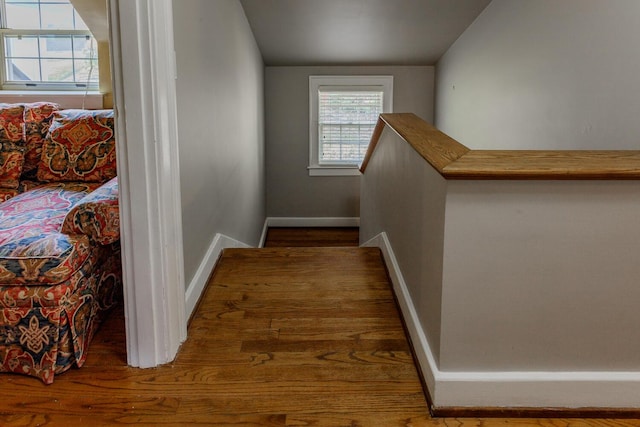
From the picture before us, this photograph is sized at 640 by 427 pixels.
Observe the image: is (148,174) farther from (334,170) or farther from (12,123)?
(334,170)

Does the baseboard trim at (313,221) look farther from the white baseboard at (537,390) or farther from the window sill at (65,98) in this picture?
the white baseboard at (537,390)

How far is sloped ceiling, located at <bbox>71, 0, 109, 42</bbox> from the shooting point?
2945 mm

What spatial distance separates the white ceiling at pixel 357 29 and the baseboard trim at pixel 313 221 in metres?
1.86

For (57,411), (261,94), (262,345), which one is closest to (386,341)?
(262,345)

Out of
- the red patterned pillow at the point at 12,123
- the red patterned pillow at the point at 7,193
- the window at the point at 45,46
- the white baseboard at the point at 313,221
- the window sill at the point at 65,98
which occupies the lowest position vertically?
the white baseboard at the point at 313,221

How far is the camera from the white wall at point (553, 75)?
6.64 ft

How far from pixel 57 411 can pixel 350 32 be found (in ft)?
12.5

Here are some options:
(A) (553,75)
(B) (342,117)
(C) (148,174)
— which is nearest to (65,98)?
(C) (148,174)

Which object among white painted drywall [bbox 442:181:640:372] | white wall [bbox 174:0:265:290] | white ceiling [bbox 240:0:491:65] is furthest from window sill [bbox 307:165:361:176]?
white painted drywall [bbox 442:181:640:372]

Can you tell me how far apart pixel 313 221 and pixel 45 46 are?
3468mm

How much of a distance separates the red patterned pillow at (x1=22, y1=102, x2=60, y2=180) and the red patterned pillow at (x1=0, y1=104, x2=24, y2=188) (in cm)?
3

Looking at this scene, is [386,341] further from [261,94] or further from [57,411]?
[261,94]

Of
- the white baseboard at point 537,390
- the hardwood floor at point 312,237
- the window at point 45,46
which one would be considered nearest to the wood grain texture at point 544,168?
the white baseboard at point 537,390

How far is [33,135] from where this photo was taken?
2.53 m
